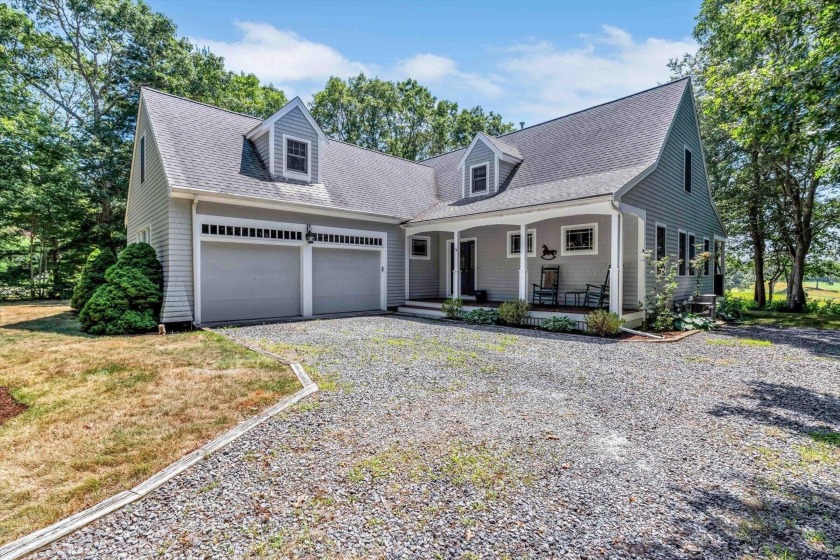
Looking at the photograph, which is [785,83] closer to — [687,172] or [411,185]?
[687,172]

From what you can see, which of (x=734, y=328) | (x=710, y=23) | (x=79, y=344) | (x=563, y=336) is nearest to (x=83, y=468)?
(x=79, y=344)

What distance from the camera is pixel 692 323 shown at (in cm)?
991

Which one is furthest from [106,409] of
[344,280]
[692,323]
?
[692,323]

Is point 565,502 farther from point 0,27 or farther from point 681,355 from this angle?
point 0,27

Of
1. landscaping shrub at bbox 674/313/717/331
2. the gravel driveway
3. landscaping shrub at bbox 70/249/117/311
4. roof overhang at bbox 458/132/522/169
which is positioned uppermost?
roof overhang at bbox 458/132/522/169

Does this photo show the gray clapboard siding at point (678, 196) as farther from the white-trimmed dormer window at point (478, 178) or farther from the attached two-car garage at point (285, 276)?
the attached two-car garage at point (285, 276)

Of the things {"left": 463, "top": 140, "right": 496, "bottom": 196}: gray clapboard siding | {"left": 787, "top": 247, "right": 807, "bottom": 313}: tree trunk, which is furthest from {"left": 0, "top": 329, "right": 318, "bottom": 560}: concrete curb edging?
{"left": 787, "top": 247, "right": 807, "bottom": 313}: tree trunk

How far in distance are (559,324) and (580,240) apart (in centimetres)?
334

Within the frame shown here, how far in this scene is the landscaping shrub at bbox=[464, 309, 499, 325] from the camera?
10.3 metres

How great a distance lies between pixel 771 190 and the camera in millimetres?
15766

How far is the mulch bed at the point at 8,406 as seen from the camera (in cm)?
383

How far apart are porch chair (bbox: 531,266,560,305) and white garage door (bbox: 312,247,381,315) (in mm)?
5017

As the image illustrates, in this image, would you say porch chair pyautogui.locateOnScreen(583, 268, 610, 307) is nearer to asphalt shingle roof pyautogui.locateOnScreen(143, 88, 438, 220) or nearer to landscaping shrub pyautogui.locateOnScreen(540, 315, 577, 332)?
landscaping shrub pyautogui.locateOnScreen(540, 315, 577, 332)

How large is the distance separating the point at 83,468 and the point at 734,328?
1312 centimetres
